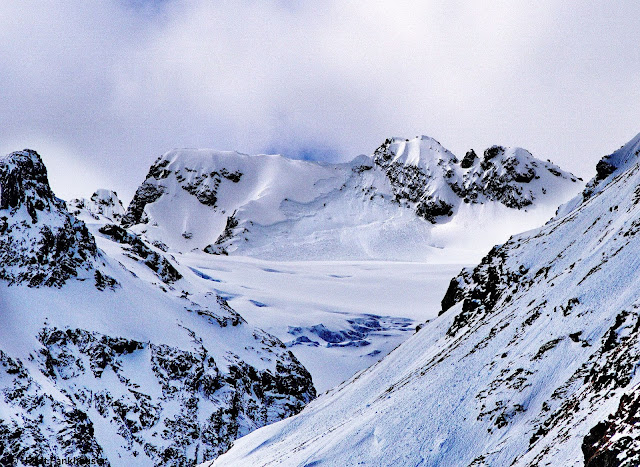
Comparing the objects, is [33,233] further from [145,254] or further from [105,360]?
[145,254]

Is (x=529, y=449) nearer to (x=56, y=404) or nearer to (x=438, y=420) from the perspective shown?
(x=438, y=420)

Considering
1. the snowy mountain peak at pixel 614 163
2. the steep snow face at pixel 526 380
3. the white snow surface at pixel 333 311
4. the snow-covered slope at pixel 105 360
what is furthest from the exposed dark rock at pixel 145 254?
the snowy mountain peak at pixel 614 163

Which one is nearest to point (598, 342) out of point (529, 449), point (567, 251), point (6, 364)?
point (529, 449)

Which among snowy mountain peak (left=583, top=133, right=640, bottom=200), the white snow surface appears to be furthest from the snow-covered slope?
snowy mountain peak (left=583, top=133, right=640, bottom=200)

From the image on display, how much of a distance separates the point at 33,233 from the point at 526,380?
275ft

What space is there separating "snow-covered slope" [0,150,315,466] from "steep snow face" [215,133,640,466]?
28.9m

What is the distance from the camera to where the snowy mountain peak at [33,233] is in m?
92.8

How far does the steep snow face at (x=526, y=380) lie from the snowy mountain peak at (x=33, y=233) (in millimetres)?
54665

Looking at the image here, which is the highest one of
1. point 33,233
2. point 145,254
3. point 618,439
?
point 33,233

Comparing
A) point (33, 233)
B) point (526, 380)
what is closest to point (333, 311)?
point (33, 233)

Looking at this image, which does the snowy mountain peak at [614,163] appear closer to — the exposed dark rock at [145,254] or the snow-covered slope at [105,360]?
the snow-covered slope at [105,360]

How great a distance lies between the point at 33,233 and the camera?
95.8 meters

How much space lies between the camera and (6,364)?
7244 cm

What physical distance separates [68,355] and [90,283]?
15.5 metres
